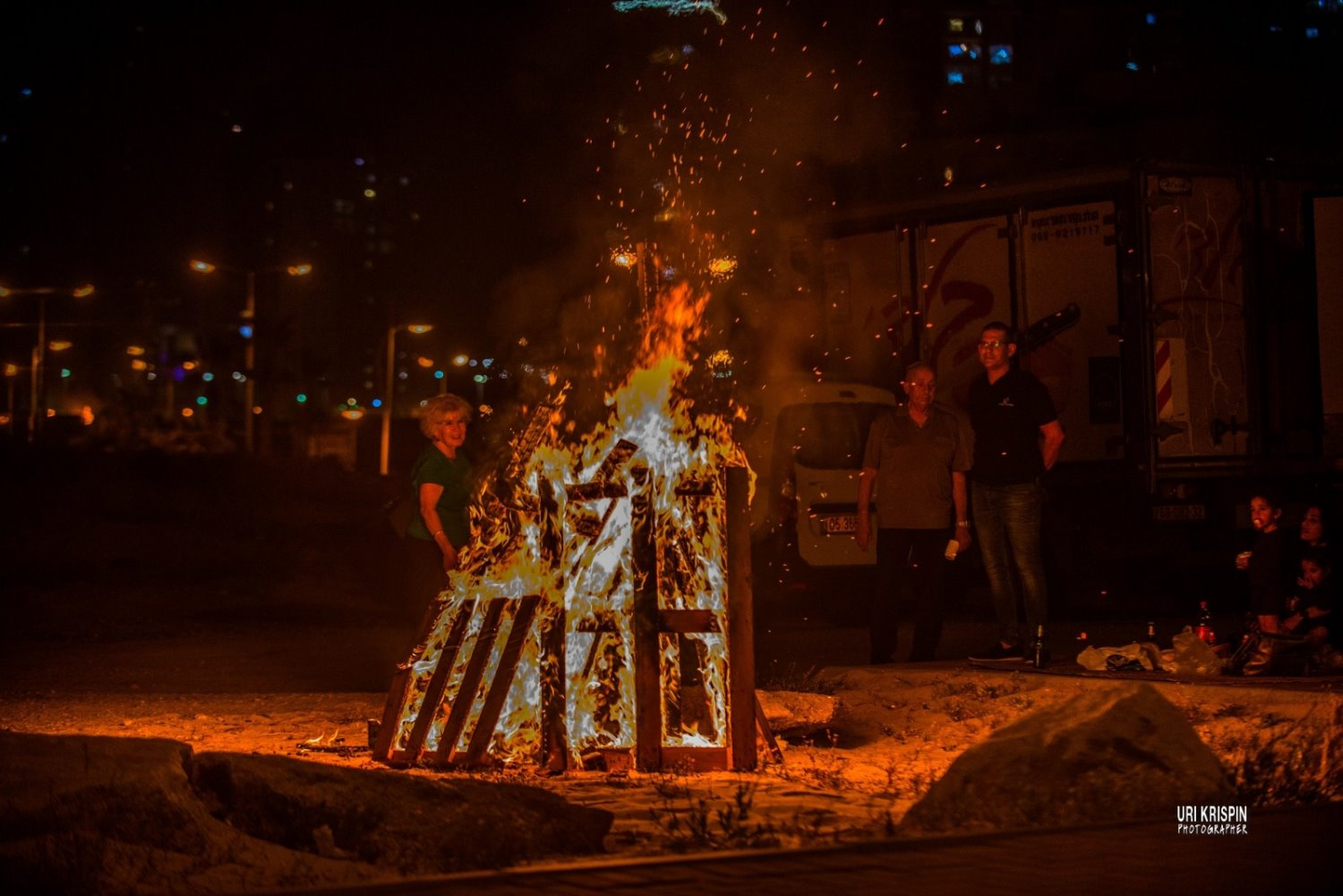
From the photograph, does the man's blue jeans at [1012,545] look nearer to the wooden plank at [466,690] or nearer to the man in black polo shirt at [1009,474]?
the man in black polo shirt at [1009,474]

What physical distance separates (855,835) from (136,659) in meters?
8.60

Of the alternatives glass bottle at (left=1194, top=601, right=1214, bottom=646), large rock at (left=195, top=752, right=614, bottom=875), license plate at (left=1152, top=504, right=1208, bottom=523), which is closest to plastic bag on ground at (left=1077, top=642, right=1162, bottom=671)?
glass bottle at (left=1194, top=601, right=1214, bottom=646)

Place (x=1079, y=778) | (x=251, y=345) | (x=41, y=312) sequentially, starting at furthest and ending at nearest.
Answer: (x=41, y=312), (x=251, y=345), (x=1079, y=778)

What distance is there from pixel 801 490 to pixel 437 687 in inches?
286

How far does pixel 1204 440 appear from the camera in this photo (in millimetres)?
13398

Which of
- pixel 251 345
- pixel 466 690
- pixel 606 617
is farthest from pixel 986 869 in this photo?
pixel 251 345

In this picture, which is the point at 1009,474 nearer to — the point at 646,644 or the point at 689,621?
the point at 689,621

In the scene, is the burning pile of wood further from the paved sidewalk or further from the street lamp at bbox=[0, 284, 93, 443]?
the street lamp at bbox=[0, 284, 93, 443]

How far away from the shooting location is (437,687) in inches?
281

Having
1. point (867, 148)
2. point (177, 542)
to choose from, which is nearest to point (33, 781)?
point (177, 542)

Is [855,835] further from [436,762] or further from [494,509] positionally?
[494,509]

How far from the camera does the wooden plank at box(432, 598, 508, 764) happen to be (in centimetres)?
696

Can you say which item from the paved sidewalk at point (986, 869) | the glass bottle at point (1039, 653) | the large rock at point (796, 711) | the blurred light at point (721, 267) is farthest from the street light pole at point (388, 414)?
the paved sidewalk at point (986, 869)

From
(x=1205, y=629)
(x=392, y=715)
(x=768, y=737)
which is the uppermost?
(x=1205, y=629)
